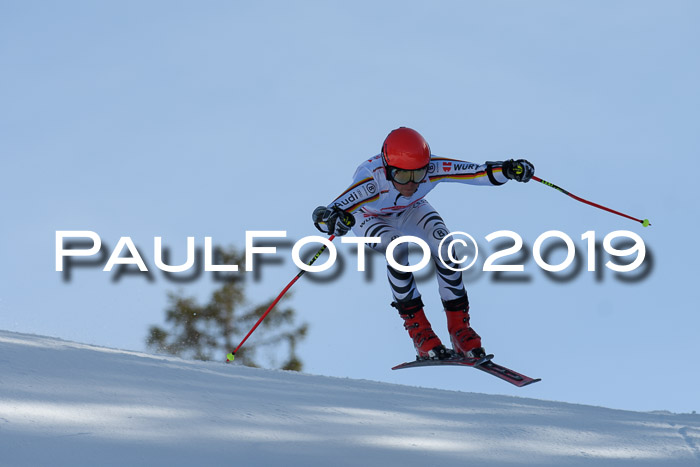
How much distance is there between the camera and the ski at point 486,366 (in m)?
6.47

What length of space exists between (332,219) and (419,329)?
1265 millimetres

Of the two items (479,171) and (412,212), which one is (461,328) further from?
(479,171)

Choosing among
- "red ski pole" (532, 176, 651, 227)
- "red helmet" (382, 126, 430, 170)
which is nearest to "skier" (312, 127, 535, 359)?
"red helmet" (382, 126, 430, 170)

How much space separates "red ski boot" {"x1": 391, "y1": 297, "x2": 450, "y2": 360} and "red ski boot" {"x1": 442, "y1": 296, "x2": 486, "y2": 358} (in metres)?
0.13

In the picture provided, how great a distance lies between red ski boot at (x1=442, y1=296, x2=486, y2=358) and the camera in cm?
698

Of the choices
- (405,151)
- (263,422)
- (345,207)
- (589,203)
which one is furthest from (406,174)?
(263,422)

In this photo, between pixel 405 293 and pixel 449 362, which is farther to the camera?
pixel 405 293

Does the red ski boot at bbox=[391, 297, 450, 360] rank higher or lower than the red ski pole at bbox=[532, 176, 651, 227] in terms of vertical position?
lower

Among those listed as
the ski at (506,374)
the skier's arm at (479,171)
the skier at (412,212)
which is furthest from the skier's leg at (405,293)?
the skier's arm at (479,171)

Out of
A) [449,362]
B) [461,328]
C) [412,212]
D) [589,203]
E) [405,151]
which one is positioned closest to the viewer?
[405,151]

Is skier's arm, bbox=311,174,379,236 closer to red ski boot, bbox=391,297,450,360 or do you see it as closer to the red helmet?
the red helmet

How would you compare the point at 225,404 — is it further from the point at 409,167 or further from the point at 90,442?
the point at 409,167

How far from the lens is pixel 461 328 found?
7059mm

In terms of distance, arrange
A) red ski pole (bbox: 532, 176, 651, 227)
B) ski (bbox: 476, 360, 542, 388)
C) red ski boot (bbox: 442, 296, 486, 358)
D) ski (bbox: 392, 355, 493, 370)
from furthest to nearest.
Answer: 1. red ski pole (bbox: 532, 176, 651, 227)
2. red ski boot (bbox: 442, 296, 486, 358)
3. ski (bbox: 392, 355, 493, 370)
4. ski (bbox: 476, 360, 542, 388)
